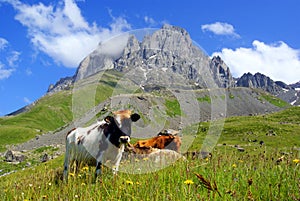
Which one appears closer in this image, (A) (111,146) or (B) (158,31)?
(B) (158,31)

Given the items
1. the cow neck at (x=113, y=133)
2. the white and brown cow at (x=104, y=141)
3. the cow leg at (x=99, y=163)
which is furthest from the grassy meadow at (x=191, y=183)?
the cow neck at (x=113, y=133)

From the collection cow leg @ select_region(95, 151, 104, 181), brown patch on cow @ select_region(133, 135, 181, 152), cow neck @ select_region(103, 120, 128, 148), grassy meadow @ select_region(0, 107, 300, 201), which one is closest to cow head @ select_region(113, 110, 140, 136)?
cow neck @ select_region(103, 120, 128, 148)

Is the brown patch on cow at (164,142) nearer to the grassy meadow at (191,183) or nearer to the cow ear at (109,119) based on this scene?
the cow ear at (109,119)

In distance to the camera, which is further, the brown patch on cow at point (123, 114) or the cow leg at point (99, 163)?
the brown patch on cow at point (123, 114)

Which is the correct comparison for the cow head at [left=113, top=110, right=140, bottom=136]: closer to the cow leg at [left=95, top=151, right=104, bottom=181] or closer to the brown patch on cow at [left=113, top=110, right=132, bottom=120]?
the brown patch on cow at [left=113, top=110, right=132, bottom=120]

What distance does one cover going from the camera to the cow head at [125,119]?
43.9 ft

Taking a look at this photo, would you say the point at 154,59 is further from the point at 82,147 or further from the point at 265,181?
the point at 265,181

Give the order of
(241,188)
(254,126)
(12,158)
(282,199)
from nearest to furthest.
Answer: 1. (282,199)
2. (241,188)
3. (12,158)
4. (254,126)

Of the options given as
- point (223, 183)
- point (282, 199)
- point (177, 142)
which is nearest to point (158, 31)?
point (223, 183)

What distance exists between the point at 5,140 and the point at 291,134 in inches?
5328

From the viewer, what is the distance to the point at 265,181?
6.47 meters

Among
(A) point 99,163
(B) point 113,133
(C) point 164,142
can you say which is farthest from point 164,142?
(A) point 99,163

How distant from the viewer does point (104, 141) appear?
1312cm

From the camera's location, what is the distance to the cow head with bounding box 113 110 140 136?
526 inches
